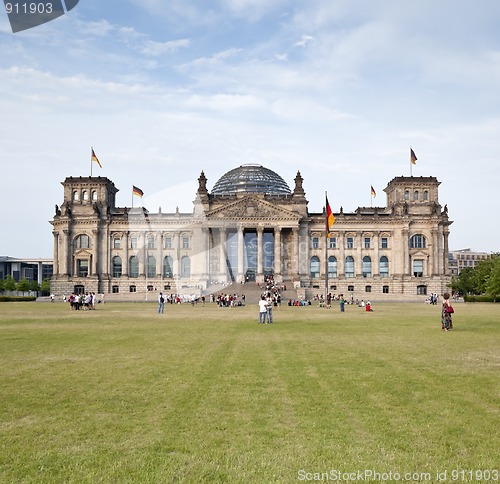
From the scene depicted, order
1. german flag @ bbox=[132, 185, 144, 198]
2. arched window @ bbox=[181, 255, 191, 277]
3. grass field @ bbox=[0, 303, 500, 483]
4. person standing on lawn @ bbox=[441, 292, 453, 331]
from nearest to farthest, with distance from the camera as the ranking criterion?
grass field @ bbox=[0, 303, 500, 483], person standing on lawn @ bbox=[441, 292, 453, 331], german flag @ bbox=[132, 185, 144, 198], arched window @ bbox=[181, 255, 191, 277]

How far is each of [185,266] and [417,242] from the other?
47895mm

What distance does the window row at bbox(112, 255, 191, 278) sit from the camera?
116812 millimetres


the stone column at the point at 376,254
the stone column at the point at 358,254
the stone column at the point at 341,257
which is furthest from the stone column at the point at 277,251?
the stone column at the point at 376,254

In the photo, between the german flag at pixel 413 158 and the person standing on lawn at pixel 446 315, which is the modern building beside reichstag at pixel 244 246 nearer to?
the german flag at pixel 413 158

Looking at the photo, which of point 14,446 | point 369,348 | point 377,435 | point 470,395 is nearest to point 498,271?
point 369,348

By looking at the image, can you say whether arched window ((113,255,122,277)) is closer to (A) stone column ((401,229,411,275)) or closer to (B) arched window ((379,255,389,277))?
(B) arched window ((379,255,389,277))

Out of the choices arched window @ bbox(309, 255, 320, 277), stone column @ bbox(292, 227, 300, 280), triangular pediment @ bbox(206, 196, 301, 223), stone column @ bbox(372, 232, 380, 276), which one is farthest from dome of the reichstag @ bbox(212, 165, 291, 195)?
stone column @ bbox(372, 232, 380, 276)

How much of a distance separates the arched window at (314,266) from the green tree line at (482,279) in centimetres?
2774

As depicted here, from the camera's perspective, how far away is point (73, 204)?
116625mm

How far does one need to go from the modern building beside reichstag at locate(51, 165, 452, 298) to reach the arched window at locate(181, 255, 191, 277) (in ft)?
0.68

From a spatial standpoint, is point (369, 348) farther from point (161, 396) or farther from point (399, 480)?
point (399, 480)

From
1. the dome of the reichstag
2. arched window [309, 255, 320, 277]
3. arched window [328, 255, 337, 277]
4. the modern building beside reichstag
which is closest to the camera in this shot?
the modern building beside reichstag

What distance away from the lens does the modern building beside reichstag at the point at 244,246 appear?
114188 millimetres

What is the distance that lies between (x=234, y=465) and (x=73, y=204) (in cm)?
11404
